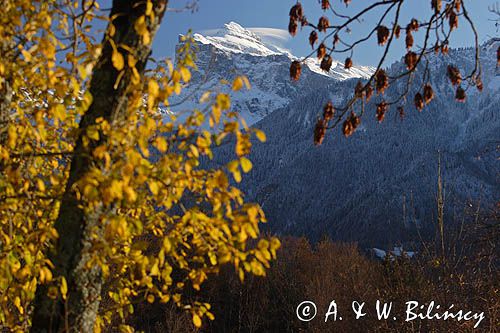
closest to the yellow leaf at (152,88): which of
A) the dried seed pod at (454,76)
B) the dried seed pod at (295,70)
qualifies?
the dried seed pod at (295,70)

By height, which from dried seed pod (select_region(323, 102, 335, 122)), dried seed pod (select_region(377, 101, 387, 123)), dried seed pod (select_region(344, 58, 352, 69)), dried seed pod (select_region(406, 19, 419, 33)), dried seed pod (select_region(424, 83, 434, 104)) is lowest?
dried seed pod (select_region(323, 102, 335, 122))

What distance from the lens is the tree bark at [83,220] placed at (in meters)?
3.39

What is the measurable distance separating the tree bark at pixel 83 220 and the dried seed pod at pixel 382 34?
1.70m

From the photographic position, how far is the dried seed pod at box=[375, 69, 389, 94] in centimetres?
339

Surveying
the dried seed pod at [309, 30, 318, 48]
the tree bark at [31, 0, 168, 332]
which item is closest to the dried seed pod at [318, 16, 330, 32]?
the dried seed pod at [309, 30, 318, 48]

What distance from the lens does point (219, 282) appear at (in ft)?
116

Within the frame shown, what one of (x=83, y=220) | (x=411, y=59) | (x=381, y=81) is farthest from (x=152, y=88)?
(x=411, y=59)

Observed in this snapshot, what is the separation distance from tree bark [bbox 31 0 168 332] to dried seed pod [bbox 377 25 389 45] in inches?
67.1

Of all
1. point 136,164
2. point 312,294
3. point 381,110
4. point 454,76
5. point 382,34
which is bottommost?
point 312,294

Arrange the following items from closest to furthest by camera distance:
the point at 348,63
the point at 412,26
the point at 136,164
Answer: the point at 136,164
the point at 412,26
the point at 348,63

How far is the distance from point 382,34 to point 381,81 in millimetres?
359

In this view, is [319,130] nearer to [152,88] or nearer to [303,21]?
[303,21]

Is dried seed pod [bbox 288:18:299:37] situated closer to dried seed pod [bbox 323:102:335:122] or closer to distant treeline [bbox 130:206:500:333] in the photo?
dried seed pod [bbox 323:102:335:122]

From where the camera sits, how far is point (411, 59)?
347cm
